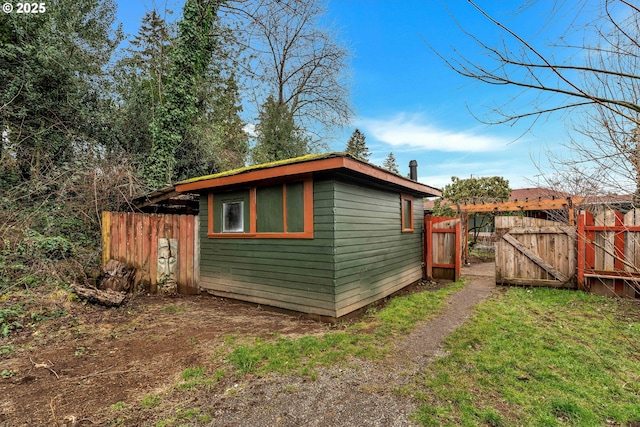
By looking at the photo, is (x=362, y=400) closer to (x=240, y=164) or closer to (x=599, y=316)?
(x=599, y=316)

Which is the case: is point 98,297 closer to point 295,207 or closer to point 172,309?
point 172,309

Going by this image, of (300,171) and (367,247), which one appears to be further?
(367,247)

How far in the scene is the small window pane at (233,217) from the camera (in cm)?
613

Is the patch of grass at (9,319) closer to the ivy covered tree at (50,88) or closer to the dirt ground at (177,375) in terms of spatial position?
the dirt ground at (177,375)

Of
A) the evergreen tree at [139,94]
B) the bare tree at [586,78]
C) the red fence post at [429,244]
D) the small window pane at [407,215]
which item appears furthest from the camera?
the evergreen tree at [139,94]

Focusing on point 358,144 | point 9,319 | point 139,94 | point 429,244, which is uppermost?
point 358,144

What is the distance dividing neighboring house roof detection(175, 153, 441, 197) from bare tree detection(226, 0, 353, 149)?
858 cm

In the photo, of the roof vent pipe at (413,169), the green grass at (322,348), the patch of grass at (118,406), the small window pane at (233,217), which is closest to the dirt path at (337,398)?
the green grass at (322,348)

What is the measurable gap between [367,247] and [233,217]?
296 cm

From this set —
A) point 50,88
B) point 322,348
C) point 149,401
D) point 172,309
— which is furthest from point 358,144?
point 149,401

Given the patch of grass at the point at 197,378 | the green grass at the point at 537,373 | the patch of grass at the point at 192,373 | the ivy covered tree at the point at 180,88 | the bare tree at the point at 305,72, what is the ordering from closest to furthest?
the green grass at the point at 537,373 → the patch of grass at the point at 197,378 → the patch of grass at the point at 192,373 → the ivy covered tree at the point at 180,88 → the bare tree at the point at 305,72

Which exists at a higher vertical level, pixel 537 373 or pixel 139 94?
pixel 139 94

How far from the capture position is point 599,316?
16.2 feet

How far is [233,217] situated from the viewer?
6.30 m
